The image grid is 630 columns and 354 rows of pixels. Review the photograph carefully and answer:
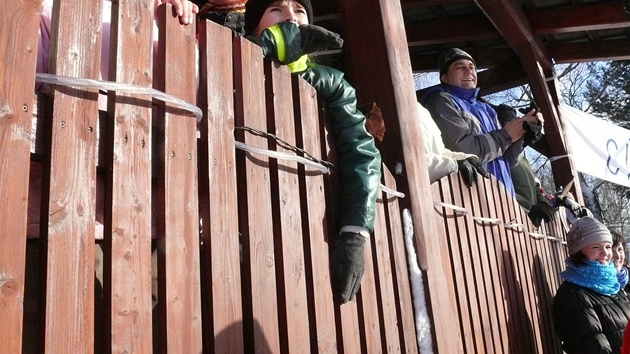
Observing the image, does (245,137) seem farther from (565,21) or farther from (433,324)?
(565,21)

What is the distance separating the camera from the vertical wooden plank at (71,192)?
3.42 ft

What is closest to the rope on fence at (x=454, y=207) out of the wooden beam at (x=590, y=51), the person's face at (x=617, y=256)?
the person's face at (x=617, y=256)

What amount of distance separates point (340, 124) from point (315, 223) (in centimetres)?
42

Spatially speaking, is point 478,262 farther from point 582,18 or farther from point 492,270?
point 582,18

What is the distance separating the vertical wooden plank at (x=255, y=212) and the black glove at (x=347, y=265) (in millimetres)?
295

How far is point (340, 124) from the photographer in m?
2.10

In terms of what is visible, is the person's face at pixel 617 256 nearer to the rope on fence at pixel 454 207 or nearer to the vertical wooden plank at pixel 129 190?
the rope on fence at pixel 454 207

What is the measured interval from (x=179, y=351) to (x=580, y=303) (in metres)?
2.98

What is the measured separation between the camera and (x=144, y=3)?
1.33 metres

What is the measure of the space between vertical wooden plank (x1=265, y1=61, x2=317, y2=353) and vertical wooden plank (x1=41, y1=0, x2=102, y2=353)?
0.63 metres

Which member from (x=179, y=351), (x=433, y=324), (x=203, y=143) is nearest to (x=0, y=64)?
(x=203, y=143)

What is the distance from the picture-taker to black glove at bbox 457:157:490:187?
308 cm

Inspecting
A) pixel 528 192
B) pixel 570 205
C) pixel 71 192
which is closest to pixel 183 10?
pixel 71 192

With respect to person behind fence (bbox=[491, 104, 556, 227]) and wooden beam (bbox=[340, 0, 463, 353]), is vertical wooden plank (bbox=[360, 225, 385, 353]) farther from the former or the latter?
person behind fence (bbox=[491, 104, 556, 227])
